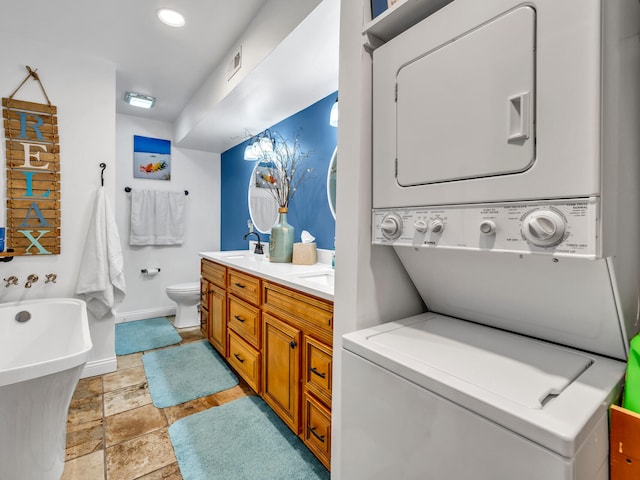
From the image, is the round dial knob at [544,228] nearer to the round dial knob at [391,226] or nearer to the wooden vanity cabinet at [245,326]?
the round dial knob at [391,226]

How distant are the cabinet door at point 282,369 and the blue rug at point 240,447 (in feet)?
0.39

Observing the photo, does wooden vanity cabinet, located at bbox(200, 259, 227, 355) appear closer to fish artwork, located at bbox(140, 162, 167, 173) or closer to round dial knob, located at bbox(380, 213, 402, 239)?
fish artwork, located at bbox(140, 162, 167, 173)

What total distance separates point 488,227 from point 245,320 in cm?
182

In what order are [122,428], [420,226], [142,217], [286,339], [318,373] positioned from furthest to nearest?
[142,217] → [122,428] → [286,339] → [318,373] → [420,226]

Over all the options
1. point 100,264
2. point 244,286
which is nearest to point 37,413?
point 244,286

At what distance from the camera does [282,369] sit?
5.79 ft

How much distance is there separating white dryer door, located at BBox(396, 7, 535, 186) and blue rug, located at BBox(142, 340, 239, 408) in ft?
7.03

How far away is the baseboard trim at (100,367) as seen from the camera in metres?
2.49

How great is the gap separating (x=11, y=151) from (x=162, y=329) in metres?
2.15

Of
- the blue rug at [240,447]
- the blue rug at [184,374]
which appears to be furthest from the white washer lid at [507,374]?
the blue rug at [184,374]

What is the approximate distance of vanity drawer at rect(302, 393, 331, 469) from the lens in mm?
1441

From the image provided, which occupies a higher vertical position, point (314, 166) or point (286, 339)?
point (314, 166)

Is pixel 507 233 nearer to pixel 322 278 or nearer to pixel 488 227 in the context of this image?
pixel 488 227

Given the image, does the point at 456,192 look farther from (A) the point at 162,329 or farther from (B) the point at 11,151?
(A) the point at 162,329
